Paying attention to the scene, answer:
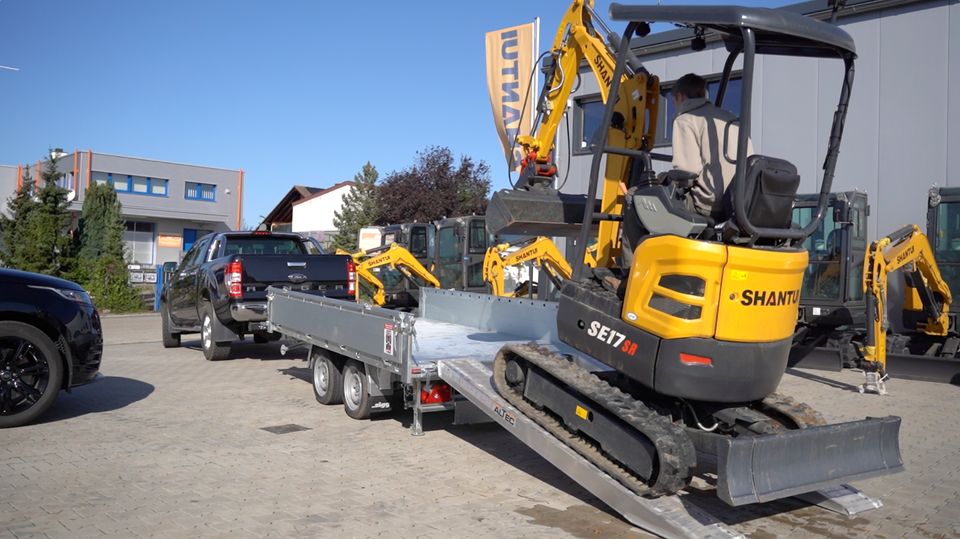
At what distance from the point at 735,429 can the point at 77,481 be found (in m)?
4.86

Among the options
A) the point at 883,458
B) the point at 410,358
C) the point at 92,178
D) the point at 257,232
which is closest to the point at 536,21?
the point at 257,232

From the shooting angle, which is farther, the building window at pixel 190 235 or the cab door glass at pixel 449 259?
the building window at pixel 190 235

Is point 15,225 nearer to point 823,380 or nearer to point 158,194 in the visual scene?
point 158,194

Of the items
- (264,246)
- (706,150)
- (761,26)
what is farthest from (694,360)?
(264,246)

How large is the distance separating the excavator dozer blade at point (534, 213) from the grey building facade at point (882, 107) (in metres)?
6.98

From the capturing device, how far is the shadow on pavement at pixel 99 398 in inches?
335

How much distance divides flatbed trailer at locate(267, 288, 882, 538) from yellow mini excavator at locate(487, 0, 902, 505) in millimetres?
135

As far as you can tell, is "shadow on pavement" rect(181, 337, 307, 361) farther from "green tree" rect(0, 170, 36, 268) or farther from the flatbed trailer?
"green tree" rect(0, 170, 36, 268)

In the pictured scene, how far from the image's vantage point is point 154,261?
43.8 metres

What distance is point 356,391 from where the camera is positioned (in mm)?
8281

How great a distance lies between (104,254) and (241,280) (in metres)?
20.0

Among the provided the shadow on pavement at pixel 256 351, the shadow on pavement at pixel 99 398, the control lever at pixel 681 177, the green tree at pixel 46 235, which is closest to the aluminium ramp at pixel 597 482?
the control lever at pixel 681 177

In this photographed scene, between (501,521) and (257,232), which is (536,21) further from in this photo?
(501,521)

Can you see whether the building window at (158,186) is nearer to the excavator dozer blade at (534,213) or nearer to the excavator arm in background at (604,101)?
the excavator arm in background at (604,101)
